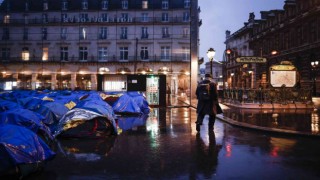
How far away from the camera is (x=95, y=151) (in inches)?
318

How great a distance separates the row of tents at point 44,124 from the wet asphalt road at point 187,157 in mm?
399

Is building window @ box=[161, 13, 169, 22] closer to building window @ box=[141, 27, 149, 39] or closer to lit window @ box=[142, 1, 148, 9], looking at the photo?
building window @ box=[141, 27, 149, 39]

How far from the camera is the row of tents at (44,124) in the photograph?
548 centimetres

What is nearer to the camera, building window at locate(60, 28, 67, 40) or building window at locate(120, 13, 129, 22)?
building window at locate(120, 13, 129, 22)

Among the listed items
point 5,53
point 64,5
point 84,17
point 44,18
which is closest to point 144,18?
point 84,17

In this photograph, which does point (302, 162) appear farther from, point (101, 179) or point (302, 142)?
point (101, 179)

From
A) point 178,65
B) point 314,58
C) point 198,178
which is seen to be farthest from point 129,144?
point 178,65

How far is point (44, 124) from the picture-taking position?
8.52 metres

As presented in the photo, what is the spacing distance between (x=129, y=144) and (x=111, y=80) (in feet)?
59.1

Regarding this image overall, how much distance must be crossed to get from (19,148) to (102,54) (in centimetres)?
5909

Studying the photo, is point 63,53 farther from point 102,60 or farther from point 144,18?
point 144,18

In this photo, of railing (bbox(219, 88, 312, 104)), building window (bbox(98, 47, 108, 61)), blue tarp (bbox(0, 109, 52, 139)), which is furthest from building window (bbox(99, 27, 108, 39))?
blue tarp (bbox(0, 109, 52, 139))

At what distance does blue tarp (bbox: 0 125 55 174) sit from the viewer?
534 centimetres

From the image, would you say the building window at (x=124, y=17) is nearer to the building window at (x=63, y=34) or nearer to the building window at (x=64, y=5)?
the building window at (x=63, y=34)
